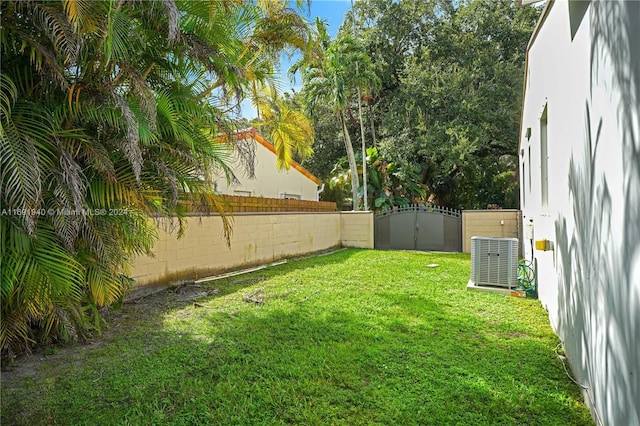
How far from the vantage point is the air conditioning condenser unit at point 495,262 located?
6.15 m

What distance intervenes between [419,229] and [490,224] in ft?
7.88

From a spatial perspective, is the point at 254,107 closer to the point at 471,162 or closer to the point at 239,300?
the point at 239,300

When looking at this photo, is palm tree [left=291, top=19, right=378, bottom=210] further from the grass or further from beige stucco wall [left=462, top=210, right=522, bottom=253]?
the grass

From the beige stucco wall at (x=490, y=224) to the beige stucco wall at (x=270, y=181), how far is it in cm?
693

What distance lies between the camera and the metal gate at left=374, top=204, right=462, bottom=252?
12.6 meters

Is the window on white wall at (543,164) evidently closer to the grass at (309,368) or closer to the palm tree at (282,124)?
the grass at (309,368)

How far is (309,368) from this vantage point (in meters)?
3.36

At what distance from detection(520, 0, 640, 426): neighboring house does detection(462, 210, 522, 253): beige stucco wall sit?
26.2 ft

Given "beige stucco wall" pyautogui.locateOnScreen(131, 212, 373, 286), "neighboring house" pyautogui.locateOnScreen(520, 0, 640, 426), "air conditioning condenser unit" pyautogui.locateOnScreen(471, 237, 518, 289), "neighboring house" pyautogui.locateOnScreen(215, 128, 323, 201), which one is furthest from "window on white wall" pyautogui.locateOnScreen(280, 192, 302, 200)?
"neighboring house" pyautogui.locateOnScreen(520, 0, 640, 426)

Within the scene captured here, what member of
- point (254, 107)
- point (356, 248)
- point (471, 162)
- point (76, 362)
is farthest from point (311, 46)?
point (471, 162)

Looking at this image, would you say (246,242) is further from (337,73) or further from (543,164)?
(337,73)

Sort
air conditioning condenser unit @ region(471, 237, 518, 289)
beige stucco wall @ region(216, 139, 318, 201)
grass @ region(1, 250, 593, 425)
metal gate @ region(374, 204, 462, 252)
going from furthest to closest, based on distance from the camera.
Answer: beige stucco wall @ region(216, 139, 318, 201) < metal gate @ region(374, 204, 462, 252) < air conditioning condenser unit @ region(471, 237, 518, 289) < grass @ region(1, 250, 593, 425)

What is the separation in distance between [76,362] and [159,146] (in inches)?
94.9

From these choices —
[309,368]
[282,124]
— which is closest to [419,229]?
[282,124]
